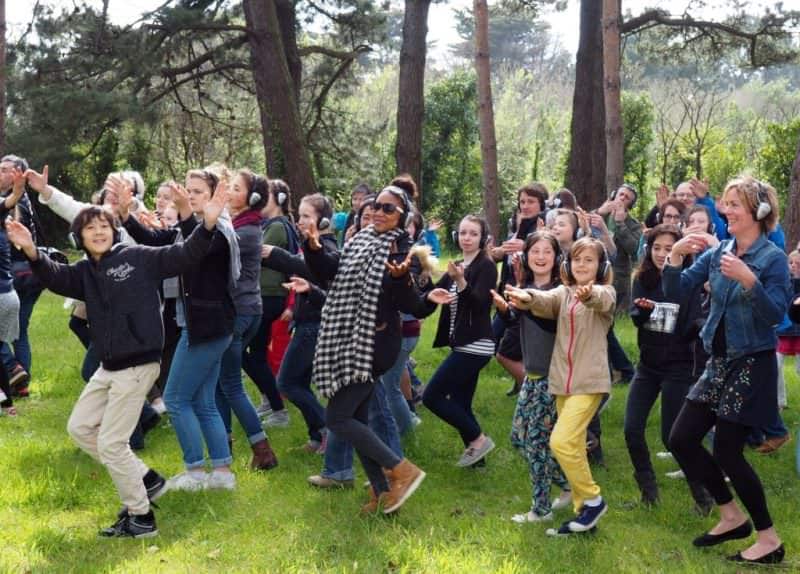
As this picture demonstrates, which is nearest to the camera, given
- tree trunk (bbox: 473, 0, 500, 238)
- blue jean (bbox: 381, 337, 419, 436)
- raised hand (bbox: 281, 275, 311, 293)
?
raised hand (bbox: 281, 275, 311, 293)

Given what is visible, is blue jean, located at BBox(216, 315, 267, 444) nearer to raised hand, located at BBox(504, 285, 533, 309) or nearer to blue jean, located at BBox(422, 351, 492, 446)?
blue jean, located at BBox(422, 351, 492, 446)

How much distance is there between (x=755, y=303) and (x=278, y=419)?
416 cm

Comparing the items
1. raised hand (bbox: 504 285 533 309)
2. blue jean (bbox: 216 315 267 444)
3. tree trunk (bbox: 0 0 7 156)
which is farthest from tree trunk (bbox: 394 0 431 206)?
raised hand (bbox: 504 285 533 309)

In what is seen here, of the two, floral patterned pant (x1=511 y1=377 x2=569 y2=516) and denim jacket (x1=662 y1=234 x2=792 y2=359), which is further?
floral patterned pant (x1=511 y1=377 x2=569 y2=516)

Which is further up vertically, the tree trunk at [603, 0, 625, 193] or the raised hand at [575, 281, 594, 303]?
the tree trunk at [603, 0, 625, 193]

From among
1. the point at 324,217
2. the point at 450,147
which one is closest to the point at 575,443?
the point at 324,217

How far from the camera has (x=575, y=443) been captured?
509 cm

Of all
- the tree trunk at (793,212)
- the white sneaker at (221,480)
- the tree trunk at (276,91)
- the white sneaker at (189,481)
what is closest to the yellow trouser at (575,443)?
the white sneaker at (221,480)

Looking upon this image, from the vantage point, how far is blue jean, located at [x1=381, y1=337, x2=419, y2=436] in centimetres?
643

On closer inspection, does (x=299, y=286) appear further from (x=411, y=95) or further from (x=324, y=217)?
(x=411, y=95)

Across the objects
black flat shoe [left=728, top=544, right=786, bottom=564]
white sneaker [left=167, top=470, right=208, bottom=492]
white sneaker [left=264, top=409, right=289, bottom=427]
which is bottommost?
black flat shoe [left=728, top=544, right=786, bottom=564]

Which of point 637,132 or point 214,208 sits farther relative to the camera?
point 637,132

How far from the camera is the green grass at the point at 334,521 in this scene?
4727mm

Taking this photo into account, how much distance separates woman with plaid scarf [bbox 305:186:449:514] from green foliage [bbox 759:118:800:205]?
17474mm
